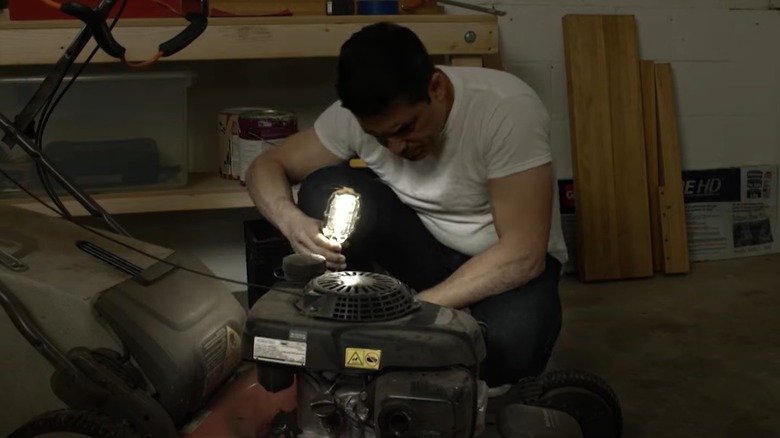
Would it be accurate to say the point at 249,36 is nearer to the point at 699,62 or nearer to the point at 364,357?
the point at 364,357

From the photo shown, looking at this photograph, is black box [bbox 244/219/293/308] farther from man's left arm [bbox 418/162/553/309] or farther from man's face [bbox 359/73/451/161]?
man's left arm [bbox 418/162/553/309]

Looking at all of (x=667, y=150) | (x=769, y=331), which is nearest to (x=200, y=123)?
(x=667, y=150)

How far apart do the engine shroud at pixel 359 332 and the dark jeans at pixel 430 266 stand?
390 mm

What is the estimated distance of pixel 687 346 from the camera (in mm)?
2416

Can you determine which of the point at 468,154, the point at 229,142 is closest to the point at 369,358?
the point at 468,154

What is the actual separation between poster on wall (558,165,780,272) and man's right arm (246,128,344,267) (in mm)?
1718

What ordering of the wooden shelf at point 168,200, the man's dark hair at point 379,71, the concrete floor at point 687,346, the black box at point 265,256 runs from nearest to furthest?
the man's dark hair at point 379,71, the concrete floor at point 687,346, the wooden shelf at point 168,200, the black box at point 265,256

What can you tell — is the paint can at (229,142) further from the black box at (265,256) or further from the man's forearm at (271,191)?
the man's forearm at (271,191)

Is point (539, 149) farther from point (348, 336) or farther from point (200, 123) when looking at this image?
point (200, 123)

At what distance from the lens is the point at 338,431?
1357 mm

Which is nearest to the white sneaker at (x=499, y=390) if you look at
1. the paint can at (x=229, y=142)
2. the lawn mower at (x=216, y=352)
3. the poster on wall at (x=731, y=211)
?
the lawn mower at (x=216, y=352)

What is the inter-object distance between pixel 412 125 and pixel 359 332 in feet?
1.61

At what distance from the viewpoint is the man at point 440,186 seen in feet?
5.17

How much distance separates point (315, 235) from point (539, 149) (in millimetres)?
440
